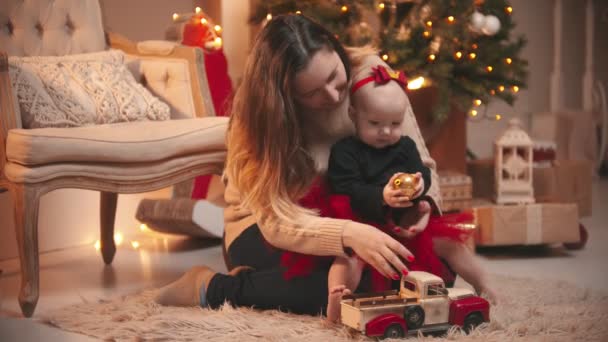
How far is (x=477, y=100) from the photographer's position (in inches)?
104

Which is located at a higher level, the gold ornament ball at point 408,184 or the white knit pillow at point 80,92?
the white knit pillow at point 80,92

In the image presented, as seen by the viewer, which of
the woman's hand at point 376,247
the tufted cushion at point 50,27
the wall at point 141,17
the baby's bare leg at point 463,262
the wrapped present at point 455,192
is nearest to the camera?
the woman's hand at point 376,247

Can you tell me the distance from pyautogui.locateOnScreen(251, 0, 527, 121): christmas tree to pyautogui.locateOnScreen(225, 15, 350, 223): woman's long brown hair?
3.41ft

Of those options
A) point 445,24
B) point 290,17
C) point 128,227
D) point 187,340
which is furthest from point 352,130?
point 128,227

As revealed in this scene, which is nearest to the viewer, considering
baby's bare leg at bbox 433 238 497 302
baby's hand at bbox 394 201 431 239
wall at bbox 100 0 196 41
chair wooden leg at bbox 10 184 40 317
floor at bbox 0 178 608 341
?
baby's hand at bbox 394 201 431 239

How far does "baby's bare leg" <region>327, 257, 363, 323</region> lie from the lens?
1.47 meters

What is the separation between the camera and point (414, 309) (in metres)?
1.43

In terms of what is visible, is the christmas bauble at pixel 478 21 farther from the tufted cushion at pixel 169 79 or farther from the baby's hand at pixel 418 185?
the baby's hand at pixel 418 185

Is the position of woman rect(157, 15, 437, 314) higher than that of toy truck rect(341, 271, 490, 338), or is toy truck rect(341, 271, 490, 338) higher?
woman rect(157, 15, 437, 314)

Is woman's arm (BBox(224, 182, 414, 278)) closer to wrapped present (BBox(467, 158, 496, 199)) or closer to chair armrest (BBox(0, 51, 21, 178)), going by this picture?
chair armrest (BBox(0, 51, 21, 178))

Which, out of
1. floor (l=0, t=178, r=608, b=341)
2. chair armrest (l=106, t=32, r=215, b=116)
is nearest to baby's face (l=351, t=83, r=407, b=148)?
floor (l=0, t=178, r=608, b=341)

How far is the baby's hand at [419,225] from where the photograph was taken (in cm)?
150

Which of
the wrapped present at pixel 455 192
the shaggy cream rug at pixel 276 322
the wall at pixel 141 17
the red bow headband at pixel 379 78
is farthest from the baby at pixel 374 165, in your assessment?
the wall at pixel 141 17

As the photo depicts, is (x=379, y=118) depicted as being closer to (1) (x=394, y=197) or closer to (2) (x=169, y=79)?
(1) (x=394, y=197)
